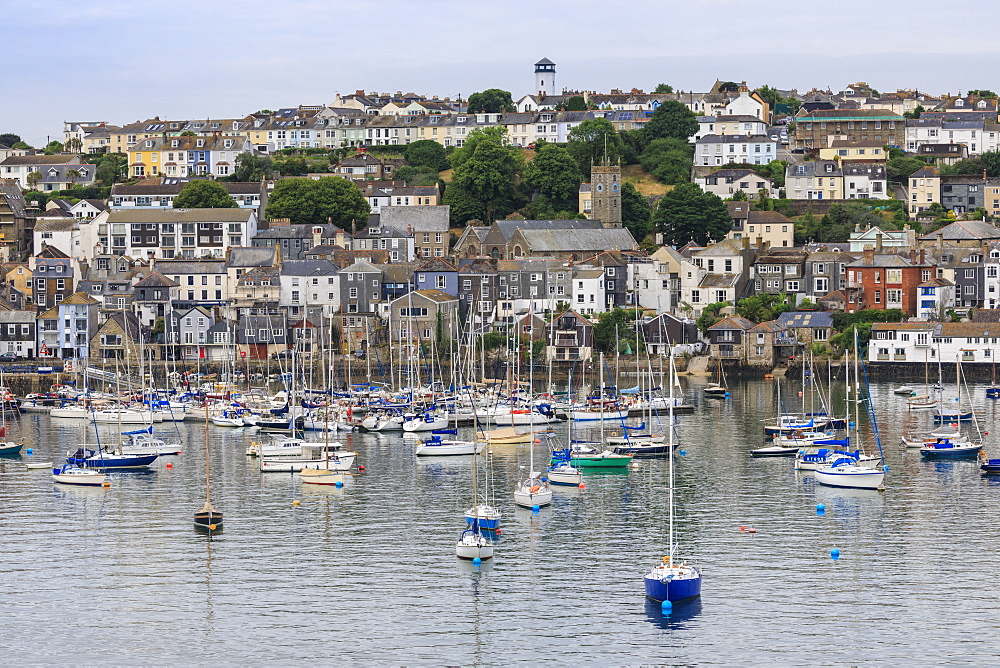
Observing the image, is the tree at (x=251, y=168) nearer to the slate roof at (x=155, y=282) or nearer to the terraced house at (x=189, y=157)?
the terraced house at (x=189, y=157)

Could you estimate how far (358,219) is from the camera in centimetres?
9250

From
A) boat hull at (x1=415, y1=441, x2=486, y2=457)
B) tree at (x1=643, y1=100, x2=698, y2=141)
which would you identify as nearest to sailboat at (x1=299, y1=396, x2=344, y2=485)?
boat hull at (x1=415, y1=441, x2=486, y2=457)

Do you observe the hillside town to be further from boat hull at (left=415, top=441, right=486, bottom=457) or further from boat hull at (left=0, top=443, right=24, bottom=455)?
boat hull at (left=415, top=441, right=486, bottom=457)

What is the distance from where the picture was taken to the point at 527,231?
86.8 meters

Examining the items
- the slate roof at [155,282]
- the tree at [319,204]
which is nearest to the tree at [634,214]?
the tree at [319,204]

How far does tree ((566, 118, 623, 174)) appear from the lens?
9944 centimetres

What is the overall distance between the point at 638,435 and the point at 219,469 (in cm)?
1421

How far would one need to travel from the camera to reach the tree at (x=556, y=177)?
314 feet

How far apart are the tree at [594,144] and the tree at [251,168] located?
2003 cm

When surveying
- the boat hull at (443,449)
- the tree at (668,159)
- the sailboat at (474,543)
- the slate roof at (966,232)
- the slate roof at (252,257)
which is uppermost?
the tree at (668,159)

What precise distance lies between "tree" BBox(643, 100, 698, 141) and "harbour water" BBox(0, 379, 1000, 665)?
2269 inches

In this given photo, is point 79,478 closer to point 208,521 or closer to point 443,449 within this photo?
point 208,521

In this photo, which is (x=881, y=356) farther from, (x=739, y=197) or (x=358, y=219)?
(x=358, y=219)

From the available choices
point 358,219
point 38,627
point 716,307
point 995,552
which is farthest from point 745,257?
point 38,627
